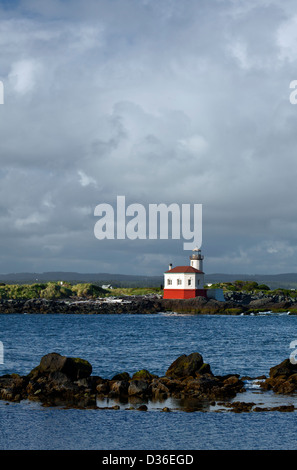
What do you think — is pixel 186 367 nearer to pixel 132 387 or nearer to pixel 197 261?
pixel 132 387

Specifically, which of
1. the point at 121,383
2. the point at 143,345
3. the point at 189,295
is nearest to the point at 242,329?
the point at 143,345

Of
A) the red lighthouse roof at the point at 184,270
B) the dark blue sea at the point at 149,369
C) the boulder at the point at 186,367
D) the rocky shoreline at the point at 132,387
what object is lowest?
the dark blue sea at the point at 149,369

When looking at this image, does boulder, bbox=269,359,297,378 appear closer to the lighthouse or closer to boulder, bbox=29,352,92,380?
boulder, bbox=29,352,92,380

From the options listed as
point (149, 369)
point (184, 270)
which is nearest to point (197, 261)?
point (184, 270)

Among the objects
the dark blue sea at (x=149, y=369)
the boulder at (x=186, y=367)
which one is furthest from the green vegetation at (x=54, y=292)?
the boulder at (x=186, y=367)

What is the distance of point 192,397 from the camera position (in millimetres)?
28641

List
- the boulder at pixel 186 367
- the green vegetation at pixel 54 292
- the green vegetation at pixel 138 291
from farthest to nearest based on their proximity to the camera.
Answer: the green vegetation at pixel 138 291
the green vegetation at pixel 54 292
the boulder at pixel 186 367

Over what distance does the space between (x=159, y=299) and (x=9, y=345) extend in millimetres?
64966

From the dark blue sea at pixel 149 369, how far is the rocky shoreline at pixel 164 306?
1259 centimetres

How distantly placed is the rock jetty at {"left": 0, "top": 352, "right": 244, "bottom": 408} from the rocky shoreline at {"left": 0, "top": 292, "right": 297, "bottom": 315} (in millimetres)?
76803

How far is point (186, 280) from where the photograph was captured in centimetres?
10794

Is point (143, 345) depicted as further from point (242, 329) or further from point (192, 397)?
point (192, 397)

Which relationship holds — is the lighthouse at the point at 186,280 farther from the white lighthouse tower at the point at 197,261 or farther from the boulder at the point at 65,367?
the boulder at the point at 65,367

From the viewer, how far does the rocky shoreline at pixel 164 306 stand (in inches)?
4289
